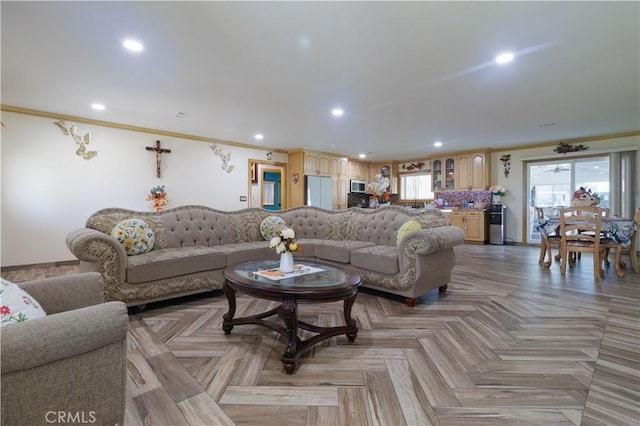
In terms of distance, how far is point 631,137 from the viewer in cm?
580

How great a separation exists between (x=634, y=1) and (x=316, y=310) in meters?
3.33

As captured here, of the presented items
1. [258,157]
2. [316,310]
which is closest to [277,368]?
[316,310]

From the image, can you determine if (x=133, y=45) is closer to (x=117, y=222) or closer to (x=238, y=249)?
(x=117, y=222)

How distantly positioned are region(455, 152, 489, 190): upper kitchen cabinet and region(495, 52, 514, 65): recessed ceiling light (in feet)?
16.2

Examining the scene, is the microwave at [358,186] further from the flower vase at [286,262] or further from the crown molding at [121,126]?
the flower vase at [286,262]

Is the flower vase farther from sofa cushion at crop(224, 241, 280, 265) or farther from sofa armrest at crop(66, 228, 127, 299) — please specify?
sofa armrest at crop(66, 228, 127, 299)

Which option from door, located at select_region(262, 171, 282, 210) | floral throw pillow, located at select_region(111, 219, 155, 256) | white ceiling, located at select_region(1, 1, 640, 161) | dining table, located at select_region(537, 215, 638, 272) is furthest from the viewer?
door, located at select_region(262, 171, 282, 210)

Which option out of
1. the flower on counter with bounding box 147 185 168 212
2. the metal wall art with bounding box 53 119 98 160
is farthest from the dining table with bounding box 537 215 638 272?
the metal wall art with bounding box 53 119 98 160

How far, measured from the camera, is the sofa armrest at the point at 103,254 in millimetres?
2585

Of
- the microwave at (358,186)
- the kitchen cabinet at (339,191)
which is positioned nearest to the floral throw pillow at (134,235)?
the kitchen cabinet at (339,191)

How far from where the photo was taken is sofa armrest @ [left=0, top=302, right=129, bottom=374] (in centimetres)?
85

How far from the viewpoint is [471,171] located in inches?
295

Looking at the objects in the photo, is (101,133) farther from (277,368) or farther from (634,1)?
(634,1)

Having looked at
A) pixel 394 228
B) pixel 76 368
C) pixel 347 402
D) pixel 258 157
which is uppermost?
pixel 258 157
